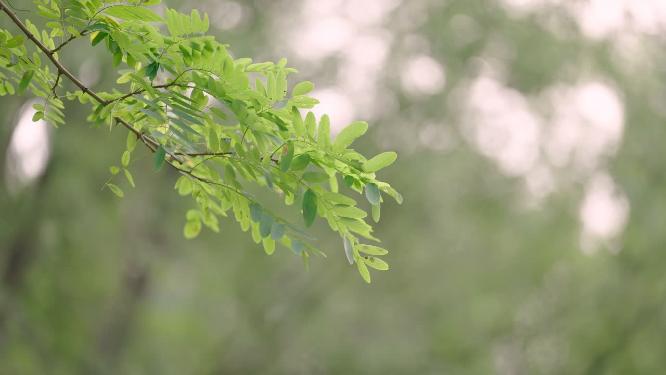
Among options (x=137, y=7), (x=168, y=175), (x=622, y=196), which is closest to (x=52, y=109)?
(x=137, y=7)

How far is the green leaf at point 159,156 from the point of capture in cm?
154

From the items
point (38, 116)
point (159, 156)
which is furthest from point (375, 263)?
point (38, 116)

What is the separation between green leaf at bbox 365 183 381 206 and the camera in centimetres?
150

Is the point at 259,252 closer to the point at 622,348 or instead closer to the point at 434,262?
the point at 434,262

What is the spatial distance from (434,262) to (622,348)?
2124 millimetres

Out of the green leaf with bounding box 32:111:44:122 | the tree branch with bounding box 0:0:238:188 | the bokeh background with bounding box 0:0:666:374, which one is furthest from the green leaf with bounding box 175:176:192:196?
the bokeh background with bounding box 0:0:666:374

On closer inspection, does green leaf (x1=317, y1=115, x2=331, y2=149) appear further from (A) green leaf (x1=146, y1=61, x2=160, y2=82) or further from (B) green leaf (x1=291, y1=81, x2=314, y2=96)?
(A) green leaf (x1=146, y1=61, x2=160, y2=82)

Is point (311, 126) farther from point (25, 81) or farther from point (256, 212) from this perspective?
point (25, 81)

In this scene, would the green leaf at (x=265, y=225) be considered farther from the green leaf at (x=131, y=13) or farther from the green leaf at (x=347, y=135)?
the green leaf at (x=131, y=13)

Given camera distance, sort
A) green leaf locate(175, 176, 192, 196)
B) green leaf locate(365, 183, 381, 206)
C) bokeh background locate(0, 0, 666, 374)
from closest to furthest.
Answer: green leaf locate(365, 183, 381, 206) < green leaf locate(175, 176, 192, 196) < bokeh background locate(0, 0, 666, 374)

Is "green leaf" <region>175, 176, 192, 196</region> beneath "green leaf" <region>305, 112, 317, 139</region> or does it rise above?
above

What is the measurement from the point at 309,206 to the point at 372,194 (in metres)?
0.12

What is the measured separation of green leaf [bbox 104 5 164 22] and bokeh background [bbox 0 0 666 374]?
6.37m

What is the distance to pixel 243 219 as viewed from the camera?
5.77 feet
